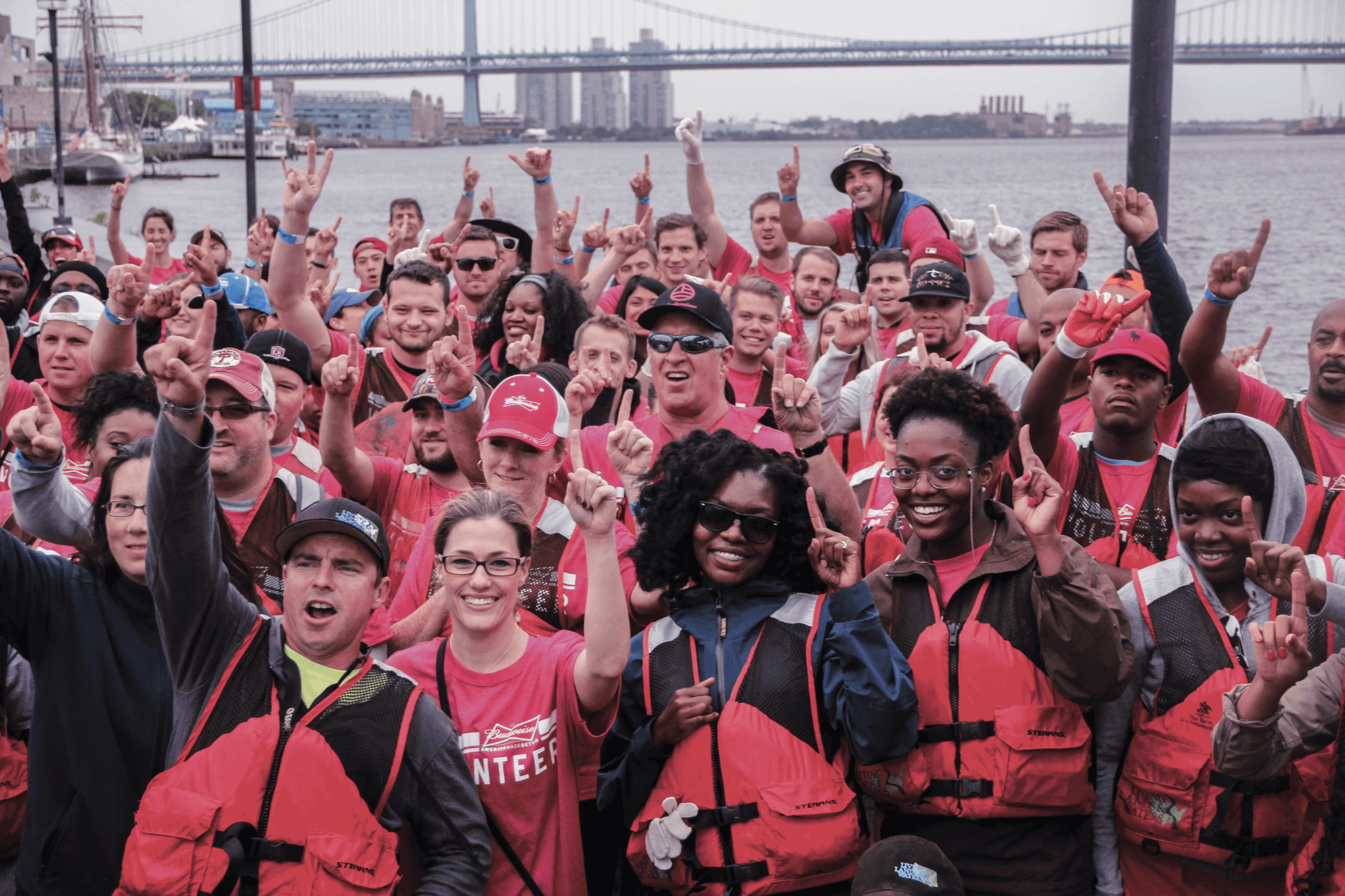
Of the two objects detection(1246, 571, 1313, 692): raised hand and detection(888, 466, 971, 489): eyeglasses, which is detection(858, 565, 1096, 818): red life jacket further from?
detection(1246, 571, 1313, 692): raised hand

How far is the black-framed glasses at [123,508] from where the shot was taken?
11.0ft

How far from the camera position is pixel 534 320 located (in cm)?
655

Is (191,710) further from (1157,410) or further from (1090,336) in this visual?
(1157,410)

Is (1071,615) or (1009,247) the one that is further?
(1009,247)

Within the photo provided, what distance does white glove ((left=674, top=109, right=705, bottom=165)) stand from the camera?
845cm

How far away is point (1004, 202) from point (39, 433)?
73.4 m

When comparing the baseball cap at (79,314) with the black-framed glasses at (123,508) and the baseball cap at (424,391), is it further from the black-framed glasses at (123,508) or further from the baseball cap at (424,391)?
the black-framed glasses at (123,508)

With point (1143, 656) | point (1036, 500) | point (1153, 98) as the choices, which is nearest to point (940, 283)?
point (1153, 98)

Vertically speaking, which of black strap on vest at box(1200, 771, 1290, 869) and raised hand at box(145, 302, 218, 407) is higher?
raised hand at box(145, 302, 218, 407)

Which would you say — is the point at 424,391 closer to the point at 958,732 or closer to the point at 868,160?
the point at 958,732

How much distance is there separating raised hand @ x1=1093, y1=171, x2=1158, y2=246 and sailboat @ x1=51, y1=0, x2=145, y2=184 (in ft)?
193

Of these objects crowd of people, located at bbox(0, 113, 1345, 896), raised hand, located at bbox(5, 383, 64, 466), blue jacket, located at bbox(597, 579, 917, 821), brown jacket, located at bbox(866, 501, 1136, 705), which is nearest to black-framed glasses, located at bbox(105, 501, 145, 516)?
crowd of people, located at bbox(0, 113, 1345, 896)

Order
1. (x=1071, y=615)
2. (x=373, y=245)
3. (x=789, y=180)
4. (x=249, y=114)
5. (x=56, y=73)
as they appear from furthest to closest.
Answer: (x=56, y=73), (x=249, y=114), (x=373, y=245), (x=789, y=180), (x=1071, y=615)

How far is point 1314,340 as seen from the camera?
4.69 meters
